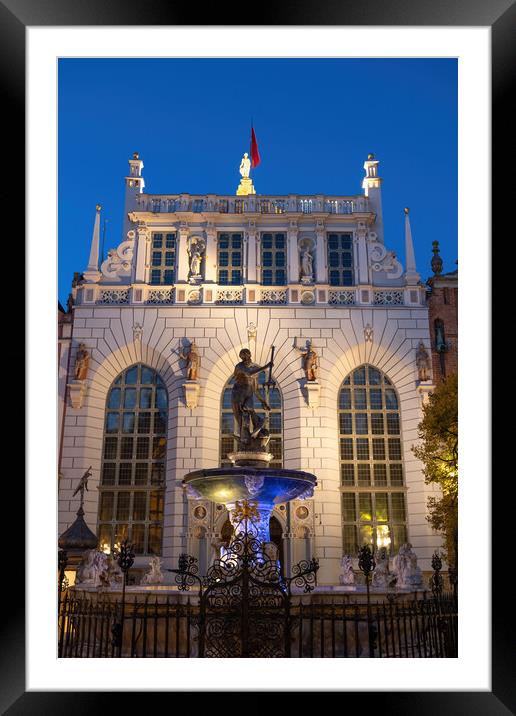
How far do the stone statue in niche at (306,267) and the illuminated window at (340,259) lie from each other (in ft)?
2.91

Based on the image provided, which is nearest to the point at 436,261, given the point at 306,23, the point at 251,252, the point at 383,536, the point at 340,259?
the point at 340,259

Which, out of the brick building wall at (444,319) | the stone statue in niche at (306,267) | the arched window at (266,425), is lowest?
the arched window at (266,425)

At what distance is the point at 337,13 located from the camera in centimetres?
555

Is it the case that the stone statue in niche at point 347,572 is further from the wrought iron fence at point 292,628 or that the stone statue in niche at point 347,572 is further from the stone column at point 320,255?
the stone column at point 320,255

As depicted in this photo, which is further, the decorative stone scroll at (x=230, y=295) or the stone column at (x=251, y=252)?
the stone column at (x=251, y=252)

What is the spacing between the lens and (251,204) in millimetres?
29094

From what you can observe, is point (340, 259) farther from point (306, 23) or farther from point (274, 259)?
point (306, 23)

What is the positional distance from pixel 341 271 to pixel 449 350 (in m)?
5.48

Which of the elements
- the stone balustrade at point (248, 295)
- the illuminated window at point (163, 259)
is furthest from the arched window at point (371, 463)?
the illuminated window at point (163, 259)

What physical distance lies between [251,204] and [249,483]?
1810 cm

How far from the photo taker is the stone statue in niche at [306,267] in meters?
27.9

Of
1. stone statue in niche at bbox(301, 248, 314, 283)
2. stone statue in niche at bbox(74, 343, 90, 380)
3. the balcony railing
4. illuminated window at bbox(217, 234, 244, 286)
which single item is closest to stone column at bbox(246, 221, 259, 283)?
illuminated window at bbox(217, 234, 244, 286)

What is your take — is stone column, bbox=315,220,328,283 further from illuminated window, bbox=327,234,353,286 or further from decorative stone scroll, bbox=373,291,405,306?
decorative stone scroll, bbox=373,291,405,306
